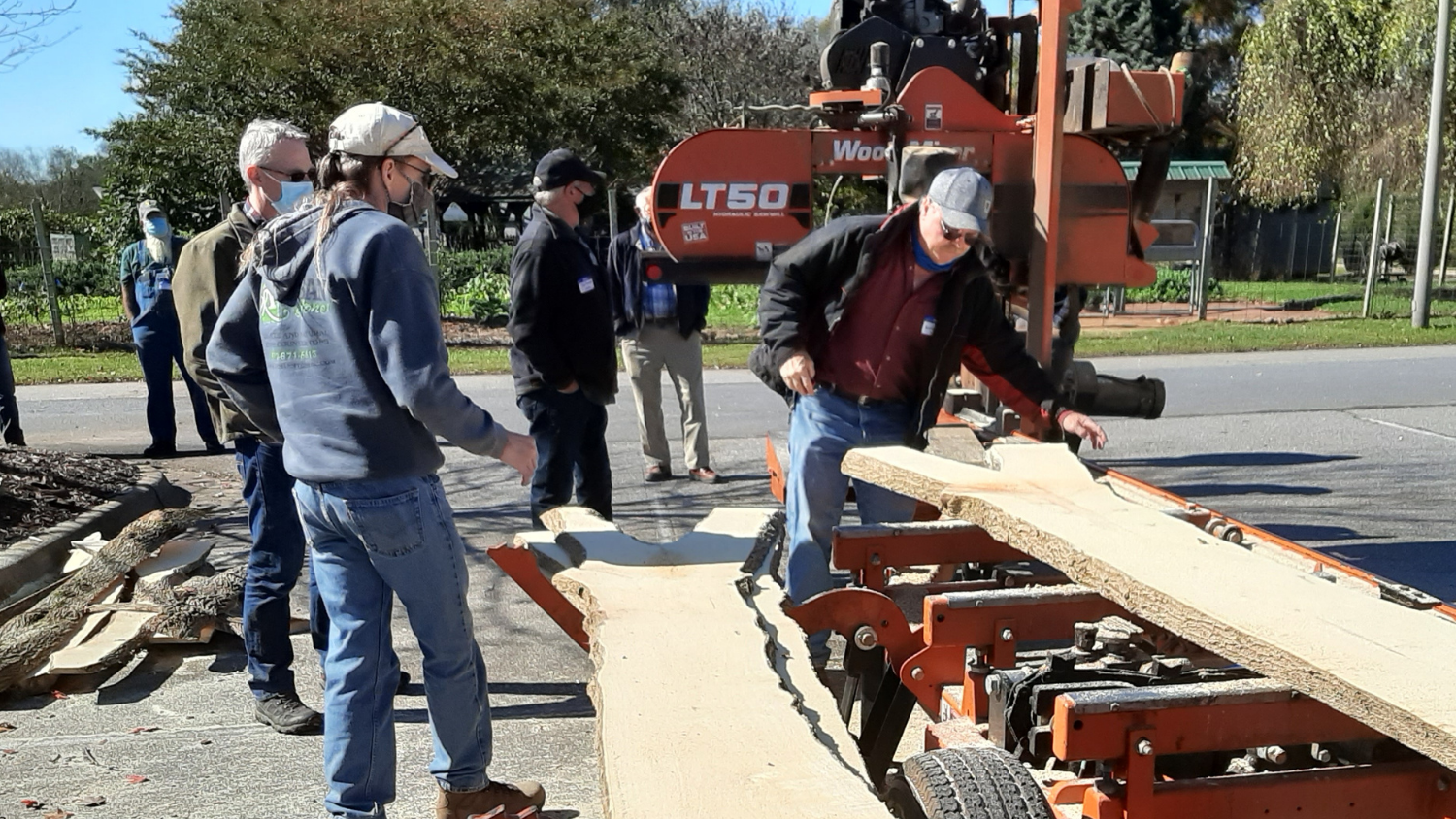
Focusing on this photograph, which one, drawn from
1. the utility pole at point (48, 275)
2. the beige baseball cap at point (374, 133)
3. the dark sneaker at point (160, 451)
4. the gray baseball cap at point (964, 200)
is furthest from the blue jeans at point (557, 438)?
the utility pole at point (48, 275)

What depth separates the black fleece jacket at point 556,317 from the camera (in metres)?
5.49

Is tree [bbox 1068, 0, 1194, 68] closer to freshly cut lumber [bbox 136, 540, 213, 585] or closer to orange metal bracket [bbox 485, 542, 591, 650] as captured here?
freshly cut lumber [bbox 136, 540, 213, 585]

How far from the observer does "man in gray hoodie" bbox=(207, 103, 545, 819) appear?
9.94 ft

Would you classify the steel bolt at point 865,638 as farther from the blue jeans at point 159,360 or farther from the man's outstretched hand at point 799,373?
the blue jeans at point 159,360

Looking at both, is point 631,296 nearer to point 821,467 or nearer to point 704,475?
point 704,475

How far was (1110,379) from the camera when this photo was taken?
20.6 ft

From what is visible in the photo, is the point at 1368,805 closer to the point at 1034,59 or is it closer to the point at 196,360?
the point at 196,360

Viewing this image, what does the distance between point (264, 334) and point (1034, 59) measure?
4949 millimetres

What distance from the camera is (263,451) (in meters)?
4.29

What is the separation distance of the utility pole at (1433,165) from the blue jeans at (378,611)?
18134mm

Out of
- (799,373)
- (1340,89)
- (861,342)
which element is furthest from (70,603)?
(1340,89)

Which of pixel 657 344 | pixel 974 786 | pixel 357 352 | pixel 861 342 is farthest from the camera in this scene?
pixel 657 344

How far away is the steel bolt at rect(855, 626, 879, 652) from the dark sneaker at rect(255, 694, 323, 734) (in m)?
2.00

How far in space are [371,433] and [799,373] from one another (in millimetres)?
1599
